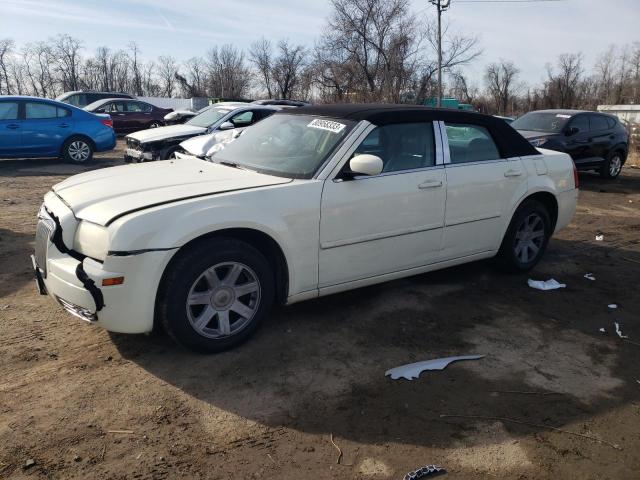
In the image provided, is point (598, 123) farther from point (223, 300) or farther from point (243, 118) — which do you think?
point (223, 300)

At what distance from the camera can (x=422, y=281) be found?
17.0ft

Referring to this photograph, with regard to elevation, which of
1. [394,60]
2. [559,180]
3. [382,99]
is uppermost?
[394,60]

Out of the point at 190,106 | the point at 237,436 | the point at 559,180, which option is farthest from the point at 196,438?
the point at 190,106

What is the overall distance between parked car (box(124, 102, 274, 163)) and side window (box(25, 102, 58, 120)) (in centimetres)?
242

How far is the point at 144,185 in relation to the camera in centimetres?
371

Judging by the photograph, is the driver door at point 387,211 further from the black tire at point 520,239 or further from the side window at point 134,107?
the side window at point 134,107

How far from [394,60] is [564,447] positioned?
37990mm

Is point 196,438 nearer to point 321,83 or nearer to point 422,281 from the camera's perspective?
point 422,281

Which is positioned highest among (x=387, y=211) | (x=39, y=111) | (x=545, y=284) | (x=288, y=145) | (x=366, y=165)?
(x=39, y=111)

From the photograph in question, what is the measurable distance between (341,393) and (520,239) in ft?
9.96

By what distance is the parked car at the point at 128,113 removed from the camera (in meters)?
19.4

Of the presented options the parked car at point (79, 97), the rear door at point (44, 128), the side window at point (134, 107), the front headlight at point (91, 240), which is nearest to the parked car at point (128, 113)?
the side window at point (134, 107)

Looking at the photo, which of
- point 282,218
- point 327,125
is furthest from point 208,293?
point 327,125

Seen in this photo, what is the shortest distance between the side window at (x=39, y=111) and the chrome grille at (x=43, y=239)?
9890mm
